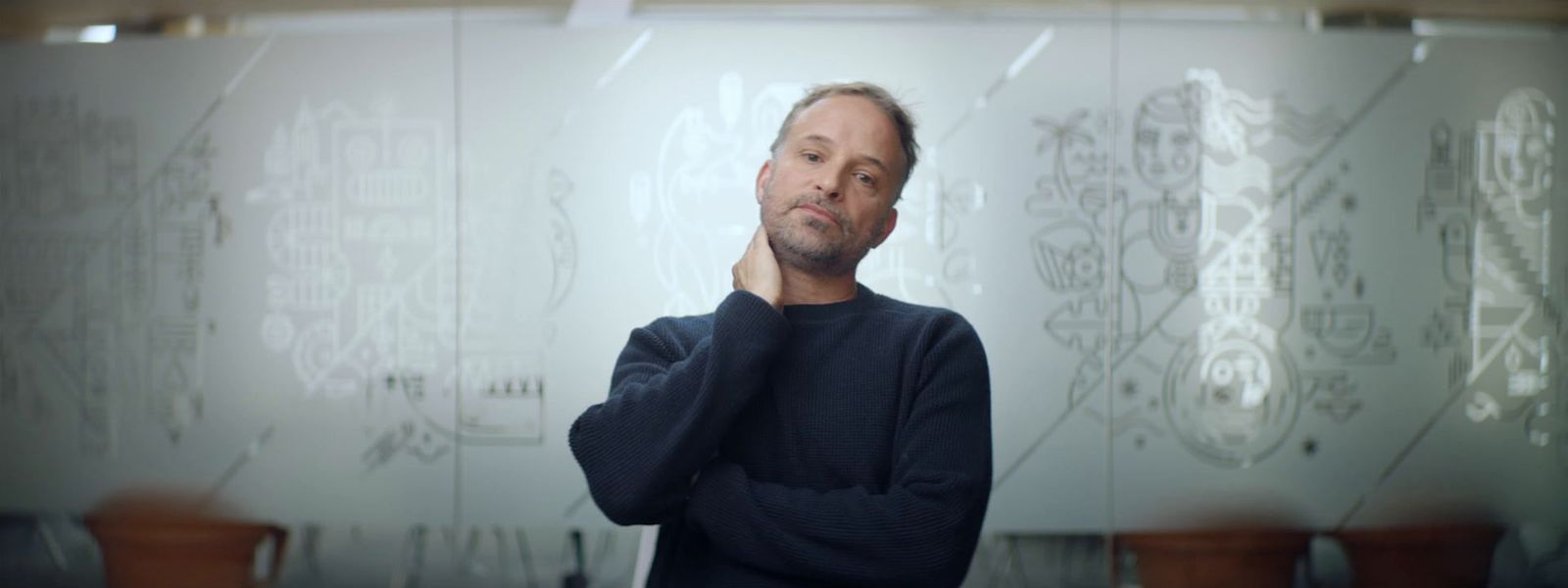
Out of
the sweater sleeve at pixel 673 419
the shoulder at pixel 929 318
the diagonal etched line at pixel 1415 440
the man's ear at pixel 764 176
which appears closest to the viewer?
the sweater sleeve at pixel 673 419

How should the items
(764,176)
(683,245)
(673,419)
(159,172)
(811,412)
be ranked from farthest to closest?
(159,172)
(683,245)
(764,176)
(811,412)
(673,419)

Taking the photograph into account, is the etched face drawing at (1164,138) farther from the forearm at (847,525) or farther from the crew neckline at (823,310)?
the forearm at (847,525)

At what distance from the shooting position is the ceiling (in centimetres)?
301

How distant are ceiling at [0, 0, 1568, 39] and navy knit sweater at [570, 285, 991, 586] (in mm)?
1759

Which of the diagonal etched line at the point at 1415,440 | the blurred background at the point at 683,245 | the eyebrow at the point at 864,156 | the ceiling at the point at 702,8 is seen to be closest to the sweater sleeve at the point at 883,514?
the eyebrow at the point at 864,156

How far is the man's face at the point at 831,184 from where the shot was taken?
4.75 ft

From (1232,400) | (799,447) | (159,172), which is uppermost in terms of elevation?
(159,172)

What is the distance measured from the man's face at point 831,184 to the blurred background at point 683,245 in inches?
59.0

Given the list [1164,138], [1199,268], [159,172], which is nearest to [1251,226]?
[1199,268]

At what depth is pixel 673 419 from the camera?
129 centimetres

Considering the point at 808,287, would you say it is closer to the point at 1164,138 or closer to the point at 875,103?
the point at 875,103

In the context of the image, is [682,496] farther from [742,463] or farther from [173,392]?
[173,392]

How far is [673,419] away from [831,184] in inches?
14.6

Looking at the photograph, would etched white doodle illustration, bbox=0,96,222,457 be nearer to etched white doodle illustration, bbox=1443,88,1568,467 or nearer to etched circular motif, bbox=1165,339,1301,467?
etched circular motif, bbox=1165,339,1301,467
